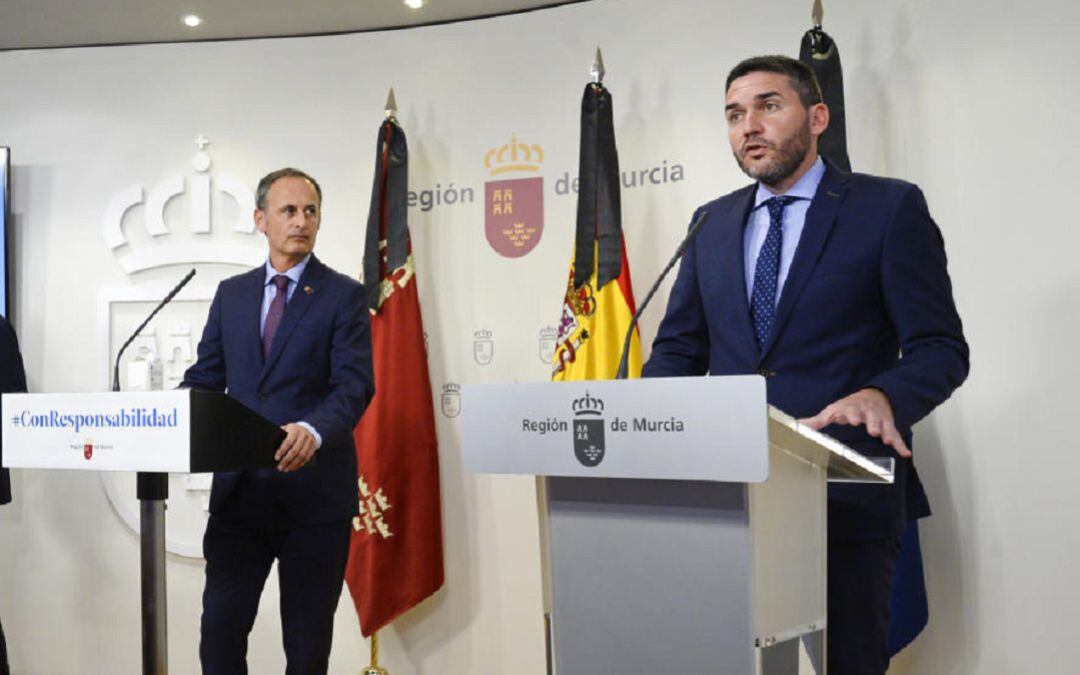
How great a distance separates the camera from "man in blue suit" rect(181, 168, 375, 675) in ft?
10.3

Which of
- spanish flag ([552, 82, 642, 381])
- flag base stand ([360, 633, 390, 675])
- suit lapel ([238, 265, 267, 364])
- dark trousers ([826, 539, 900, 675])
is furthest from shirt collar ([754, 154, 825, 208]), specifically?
flag base stand ([360, 633, 390, 675])

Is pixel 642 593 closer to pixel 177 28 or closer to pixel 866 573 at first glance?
pixel 866 573

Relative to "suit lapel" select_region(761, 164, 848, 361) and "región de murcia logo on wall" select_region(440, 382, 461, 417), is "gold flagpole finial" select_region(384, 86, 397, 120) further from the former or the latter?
"suit lapel" select_region(761, 164, 848, 361)

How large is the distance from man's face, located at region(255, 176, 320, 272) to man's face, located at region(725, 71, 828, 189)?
64.1 inches

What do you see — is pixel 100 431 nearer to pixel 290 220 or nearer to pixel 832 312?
pixel 290 220

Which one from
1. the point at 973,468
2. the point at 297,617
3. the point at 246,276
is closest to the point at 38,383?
the point at 246,276

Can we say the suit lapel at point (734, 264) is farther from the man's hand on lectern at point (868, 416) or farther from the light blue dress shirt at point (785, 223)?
the man's hand on lectern at point (868, 416)

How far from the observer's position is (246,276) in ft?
11.3

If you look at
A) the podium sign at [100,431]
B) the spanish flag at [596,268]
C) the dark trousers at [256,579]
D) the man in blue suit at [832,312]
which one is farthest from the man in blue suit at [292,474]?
the man in blue suit at [832,312]

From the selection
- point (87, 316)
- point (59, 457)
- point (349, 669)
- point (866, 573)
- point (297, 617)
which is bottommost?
point (349, 669)

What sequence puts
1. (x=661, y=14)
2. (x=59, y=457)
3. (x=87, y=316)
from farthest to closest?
(x=87, y=316) → (x=661, y=14) → (x=59, y=457)

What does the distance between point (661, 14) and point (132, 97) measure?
2.47 meters

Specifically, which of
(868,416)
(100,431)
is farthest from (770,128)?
(100,431)

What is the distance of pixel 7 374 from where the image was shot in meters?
4.24
